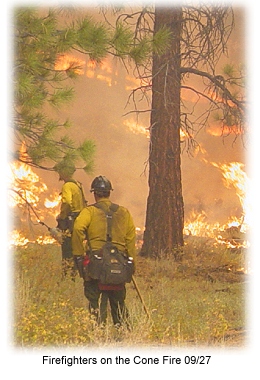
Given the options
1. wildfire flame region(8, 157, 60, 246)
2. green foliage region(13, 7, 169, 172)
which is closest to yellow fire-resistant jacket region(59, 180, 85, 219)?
wildfire flame region(8, 157, 60, 246)

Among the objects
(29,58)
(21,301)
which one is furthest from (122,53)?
(21,301)

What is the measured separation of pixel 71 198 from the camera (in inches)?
306

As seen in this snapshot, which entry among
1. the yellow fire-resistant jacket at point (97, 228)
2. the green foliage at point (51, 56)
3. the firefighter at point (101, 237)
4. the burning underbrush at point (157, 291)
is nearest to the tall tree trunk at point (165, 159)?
the burning underbrush at point (157, 291)

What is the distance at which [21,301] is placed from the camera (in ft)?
19.6

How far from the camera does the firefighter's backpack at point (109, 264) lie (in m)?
5.27

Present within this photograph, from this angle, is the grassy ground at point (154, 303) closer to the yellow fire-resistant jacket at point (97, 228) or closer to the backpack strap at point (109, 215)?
the yellow fire-resistant jacket at point (97, 228)

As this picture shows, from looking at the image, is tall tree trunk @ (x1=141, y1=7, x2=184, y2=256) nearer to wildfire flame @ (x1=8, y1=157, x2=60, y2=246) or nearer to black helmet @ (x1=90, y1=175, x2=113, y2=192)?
wildfire flame @ (x1=8, y1=157, x2=60, y2=246)

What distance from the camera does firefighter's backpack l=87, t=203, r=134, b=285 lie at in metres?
5.27

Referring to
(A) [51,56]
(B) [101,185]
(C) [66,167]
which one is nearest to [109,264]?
(B) [101,185]

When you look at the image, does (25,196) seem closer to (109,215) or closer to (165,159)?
(109,215)

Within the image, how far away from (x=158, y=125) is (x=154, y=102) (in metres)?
0.38

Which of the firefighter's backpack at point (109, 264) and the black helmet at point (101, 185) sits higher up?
the black helmet at point (101, 185)

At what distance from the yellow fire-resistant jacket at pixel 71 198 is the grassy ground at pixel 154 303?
0.68 metres

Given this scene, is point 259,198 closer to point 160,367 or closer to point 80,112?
point 160,367
